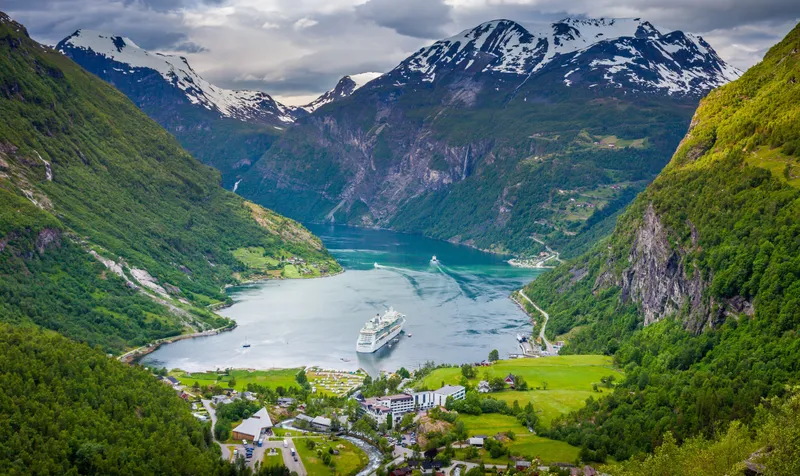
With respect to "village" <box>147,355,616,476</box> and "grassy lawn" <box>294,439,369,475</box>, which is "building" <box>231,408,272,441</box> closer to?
"village" <box>147,355,616,476</box>

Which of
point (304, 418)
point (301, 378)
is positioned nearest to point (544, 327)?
point (301, 378)

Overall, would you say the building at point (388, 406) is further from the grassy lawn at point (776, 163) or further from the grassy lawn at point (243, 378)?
the grassy lawn at point (776, 163)

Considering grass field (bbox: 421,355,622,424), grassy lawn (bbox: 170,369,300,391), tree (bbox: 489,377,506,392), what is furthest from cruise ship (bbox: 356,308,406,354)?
tree (bbox: 489,377,506,392)

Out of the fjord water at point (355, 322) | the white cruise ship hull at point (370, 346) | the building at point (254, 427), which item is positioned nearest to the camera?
the building at point (254, 427)

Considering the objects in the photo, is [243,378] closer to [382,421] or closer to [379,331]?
[382,421]

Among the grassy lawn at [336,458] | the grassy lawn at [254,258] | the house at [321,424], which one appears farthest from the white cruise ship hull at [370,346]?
the grassy lawn at [254,258]

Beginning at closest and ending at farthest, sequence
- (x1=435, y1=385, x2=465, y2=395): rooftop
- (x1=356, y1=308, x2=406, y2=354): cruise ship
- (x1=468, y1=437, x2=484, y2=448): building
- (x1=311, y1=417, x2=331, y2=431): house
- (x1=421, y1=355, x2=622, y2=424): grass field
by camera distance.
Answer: (x1=468, y1=437, x2=484, y2=448): building < (x1=311, y1=417, x2=331, y2=431): house < (x1=421, y1=355, x2=622, y2=424): grass field < (x1=435, y1=385, x2=465, y2=395): rooftop < (x1=356, y1=308, x2=406, y2=354): cruise ship

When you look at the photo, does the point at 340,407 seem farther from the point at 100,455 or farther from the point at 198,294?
the point at 198,294
